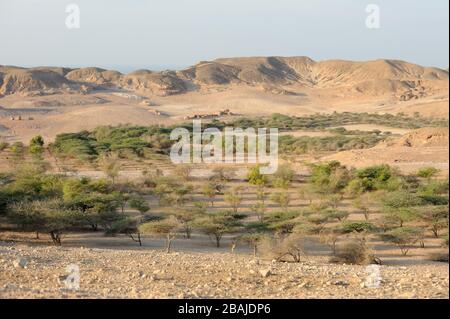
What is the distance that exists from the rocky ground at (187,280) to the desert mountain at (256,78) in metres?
60.2

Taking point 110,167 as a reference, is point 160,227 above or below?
below

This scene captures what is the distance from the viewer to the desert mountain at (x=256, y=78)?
74.2 m

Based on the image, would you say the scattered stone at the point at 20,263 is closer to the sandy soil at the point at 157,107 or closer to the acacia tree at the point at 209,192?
the acacia tree at the point at 209,192

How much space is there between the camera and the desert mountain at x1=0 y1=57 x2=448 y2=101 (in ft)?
243

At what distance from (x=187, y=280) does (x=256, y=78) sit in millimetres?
89059

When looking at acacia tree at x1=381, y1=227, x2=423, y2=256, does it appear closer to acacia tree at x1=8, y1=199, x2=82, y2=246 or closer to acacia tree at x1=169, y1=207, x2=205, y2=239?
acacia tree at x1=169, y1=207, x2=205, y2=239

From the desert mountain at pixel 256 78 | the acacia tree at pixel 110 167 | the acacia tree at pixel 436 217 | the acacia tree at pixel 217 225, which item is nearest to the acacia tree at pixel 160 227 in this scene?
the acacia tree at pixel 217 225

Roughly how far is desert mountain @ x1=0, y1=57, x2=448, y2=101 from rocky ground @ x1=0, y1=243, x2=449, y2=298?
60.2 meters

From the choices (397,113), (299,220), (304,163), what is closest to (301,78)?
(397,113)

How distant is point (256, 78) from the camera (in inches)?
3743

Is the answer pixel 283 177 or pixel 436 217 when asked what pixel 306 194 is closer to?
pixel 283 177

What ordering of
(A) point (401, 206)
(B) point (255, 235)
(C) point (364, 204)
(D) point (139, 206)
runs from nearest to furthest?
(B) point (255, 235) → (A) point (401, 206) → (D) point (139, 206) → (C) point (364, 204)

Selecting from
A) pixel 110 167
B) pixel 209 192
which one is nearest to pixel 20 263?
pixel 209 192
